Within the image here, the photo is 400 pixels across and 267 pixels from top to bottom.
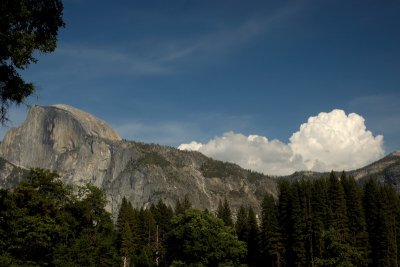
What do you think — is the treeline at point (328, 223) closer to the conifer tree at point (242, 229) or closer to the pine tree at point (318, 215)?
the pine tree at point (318, 215)

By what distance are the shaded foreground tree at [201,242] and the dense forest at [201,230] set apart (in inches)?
5.2

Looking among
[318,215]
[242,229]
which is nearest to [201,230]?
[318,215]

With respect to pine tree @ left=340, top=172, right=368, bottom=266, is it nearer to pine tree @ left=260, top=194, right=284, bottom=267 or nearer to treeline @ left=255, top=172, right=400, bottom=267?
treeline @ left=255, top=172, right=400, bottom=267

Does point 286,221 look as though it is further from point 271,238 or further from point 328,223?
point 328,223

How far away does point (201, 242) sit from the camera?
56.6 meters

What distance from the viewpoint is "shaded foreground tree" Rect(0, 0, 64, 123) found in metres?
15.5

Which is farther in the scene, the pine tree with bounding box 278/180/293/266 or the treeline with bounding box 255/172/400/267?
the pine tree with bounding box 278/180/293/266

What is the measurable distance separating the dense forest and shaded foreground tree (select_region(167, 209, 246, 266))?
0.43ft

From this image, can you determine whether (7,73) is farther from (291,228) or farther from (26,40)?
(291,228)

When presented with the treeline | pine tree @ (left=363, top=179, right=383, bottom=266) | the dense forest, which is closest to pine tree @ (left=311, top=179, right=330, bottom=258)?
the treeline

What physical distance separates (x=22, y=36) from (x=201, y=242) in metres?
44.7

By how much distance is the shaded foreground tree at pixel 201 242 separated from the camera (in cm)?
5578

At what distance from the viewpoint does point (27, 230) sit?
43062mm

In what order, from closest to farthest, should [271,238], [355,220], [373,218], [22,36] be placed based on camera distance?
[22,36] < [355,220] < [373,218] < [271,238]
